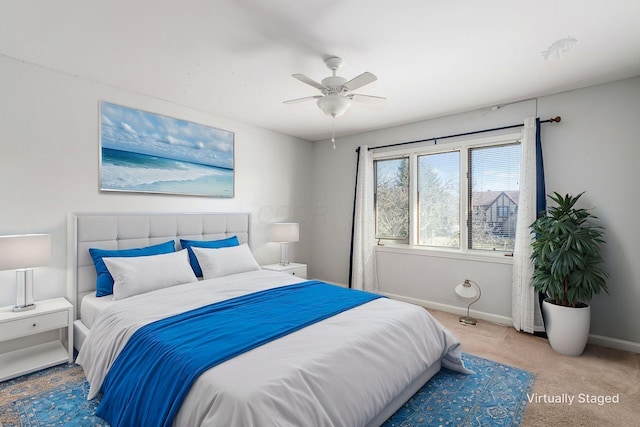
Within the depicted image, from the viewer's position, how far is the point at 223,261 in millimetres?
3395

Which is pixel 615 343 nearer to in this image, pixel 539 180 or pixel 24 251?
pixel 539 180

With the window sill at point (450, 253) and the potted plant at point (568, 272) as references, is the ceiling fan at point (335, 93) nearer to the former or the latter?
the potted plant at point (568, 272)

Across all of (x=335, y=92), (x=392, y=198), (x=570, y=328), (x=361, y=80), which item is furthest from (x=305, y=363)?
(x=392, y=198)

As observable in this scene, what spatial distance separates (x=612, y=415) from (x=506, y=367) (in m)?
0.68

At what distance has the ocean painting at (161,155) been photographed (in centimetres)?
315

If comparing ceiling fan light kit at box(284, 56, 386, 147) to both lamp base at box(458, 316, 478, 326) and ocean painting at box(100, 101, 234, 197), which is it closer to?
ocean painting at box(100, 101, 234, 197)

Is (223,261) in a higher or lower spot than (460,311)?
higher

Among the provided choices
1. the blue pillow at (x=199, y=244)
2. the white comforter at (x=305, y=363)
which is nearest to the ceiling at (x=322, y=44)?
the blue pillow at (x=199, y=244)

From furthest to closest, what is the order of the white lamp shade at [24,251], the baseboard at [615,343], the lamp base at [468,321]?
the lamp base at [468,321], the baseboard at [615,343], the white lamp shade at [24,251]

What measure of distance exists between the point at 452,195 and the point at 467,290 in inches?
47.7

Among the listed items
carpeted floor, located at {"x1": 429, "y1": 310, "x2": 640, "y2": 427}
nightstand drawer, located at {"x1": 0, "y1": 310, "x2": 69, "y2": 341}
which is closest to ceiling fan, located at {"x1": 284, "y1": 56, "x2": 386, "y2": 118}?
carpeted floor, located at {"x1": 429, "y1": 310, "x2": 640, "y2": 427}

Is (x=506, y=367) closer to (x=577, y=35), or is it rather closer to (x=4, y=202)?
(x=577, y=35)

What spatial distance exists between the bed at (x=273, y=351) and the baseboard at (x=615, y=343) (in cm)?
169

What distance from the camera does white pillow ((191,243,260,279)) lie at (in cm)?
330
